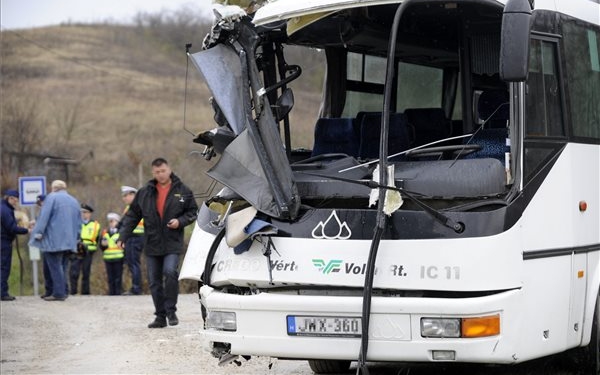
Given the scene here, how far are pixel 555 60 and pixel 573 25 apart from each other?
499 millimetres

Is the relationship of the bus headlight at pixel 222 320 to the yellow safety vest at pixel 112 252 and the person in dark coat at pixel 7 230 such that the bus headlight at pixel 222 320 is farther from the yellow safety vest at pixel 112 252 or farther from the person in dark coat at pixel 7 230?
the yellow safety vest at pixel 112 252

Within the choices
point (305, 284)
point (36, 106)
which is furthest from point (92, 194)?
point (305, 284)

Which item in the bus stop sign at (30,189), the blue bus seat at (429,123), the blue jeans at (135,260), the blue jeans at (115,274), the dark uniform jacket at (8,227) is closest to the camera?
the blue bus seat at (429,123)

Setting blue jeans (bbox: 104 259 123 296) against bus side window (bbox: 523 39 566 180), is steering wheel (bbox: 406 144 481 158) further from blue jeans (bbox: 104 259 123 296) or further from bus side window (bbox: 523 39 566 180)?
blue jeans (bbox: 104 259 123 296)

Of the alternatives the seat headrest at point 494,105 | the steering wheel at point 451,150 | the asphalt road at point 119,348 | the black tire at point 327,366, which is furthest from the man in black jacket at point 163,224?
the steering wheel at point 451,150

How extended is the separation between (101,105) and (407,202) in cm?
8350

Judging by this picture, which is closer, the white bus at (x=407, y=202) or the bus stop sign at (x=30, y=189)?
the white bus at (x=407, y=202)

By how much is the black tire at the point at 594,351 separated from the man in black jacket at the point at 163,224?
233 inches

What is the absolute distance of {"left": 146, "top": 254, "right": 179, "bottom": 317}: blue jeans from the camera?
14141 mm

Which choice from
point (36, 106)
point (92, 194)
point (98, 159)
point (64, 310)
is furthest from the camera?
point (36, 106)

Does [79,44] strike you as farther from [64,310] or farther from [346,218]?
[346,218]

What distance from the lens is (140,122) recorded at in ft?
279

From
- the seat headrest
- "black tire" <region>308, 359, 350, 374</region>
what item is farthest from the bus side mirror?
"black tire" <region>308, 359, 350, 374</region>

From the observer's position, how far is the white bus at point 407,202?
304 inches
